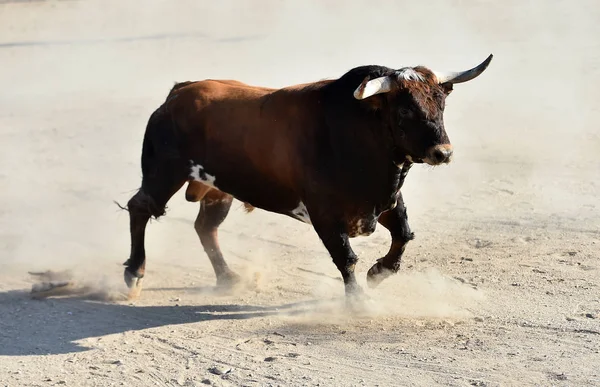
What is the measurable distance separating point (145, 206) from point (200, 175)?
2.02 ft

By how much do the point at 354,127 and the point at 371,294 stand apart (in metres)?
1.51

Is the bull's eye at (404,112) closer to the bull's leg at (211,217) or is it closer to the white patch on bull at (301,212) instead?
the white patch on bull at (301,212)

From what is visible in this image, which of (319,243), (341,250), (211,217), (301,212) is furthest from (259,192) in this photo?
(319,243)

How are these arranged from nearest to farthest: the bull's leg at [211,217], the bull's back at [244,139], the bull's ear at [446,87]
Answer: the bull's ear at [446,87] → the bull's back at [244,139] → the bull's leg at [211,217]

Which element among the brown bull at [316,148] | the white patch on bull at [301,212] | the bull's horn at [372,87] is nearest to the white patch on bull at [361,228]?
the brown bull at [316,148]

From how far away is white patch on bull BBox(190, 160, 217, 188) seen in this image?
891cm

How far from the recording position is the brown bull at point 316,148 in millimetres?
7805

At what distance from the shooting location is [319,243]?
10.5m

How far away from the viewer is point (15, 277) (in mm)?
9766

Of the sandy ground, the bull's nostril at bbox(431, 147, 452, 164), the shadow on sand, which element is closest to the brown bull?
the bull's nostril at bbox(431, 147, 452, 164)

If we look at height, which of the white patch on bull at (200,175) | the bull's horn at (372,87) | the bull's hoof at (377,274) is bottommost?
the bull's hoof at (377,274)

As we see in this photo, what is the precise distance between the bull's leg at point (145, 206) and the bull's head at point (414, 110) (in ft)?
6.68

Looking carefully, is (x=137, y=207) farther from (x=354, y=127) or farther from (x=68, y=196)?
(x=68, y=196)

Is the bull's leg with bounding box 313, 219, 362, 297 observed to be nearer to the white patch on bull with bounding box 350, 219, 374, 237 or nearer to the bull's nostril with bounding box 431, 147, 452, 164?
the white patch on bull with bounding box 350, 219, 374, 237
